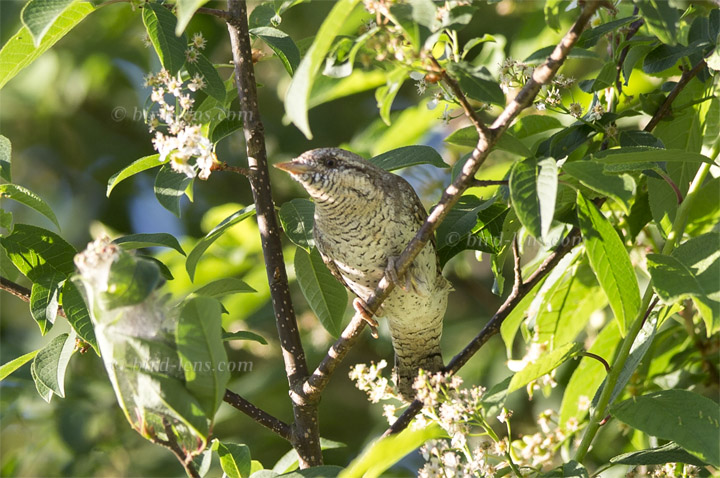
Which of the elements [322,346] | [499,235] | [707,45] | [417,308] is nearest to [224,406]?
[322,346]

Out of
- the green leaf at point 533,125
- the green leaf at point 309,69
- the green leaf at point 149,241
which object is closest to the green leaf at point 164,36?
the green leaf at point 149,241

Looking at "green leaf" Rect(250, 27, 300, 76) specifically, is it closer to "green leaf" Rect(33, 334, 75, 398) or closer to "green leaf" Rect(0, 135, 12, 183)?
"green leaf" Rect(0, 135, 12, 183)

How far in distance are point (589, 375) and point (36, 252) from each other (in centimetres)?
163

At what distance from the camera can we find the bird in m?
2.34

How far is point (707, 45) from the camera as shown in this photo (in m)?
1.88

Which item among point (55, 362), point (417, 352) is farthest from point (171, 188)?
point (417, 352)

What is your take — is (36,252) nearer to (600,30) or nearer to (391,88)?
(391,88)

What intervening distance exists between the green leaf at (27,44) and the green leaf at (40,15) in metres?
0.19

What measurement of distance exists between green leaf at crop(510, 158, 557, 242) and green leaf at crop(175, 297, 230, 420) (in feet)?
1.97

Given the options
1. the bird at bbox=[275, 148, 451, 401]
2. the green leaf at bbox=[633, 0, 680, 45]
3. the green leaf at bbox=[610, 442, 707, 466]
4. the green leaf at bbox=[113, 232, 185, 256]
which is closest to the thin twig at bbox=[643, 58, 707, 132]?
the green leaf at bbox=[633, 0, 680, 45]

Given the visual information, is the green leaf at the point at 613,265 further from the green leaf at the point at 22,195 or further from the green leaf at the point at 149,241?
the green leaf at the point at 22,195

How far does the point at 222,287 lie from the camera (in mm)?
1996

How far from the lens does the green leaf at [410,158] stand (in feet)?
6.77

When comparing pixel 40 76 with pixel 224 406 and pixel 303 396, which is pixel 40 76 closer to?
pixel 224 406
